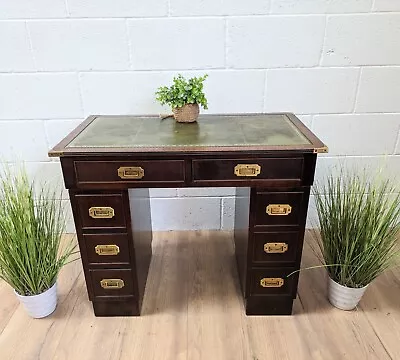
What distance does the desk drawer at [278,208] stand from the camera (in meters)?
1.42

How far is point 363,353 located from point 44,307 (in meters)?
1.33

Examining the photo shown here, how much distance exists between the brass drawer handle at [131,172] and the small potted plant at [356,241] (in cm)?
85

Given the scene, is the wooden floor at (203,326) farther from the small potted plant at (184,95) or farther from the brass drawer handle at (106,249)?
the small potted plant at (184,95)

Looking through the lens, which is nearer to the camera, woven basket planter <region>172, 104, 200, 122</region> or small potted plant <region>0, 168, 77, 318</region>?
small potted plant <region>0, 168, 77, 318</region>

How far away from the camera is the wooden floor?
57.4 inches

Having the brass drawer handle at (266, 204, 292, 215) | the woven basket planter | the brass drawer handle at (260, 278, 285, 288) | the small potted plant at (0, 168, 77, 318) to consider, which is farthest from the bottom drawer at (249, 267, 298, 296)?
the small potted plant at (0, 168, 77, 318)

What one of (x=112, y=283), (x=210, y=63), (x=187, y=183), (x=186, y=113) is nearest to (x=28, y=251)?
(x=112, y=283)

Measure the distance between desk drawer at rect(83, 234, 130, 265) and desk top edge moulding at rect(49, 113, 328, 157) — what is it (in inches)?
14.2

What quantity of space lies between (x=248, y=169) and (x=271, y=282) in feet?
1.72

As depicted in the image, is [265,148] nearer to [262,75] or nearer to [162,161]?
[162,161]

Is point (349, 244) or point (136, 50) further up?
point (136, 50)

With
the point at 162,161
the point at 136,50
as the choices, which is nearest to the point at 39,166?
the point at 136,50

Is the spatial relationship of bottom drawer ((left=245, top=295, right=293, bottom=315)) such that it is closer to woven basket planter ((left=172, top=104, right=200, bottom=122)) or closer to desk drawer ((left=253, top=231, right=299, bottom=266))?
desk drawer ((left=253, top=231, right=299, bottom=266))

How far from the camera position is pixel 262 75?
1.91 m
